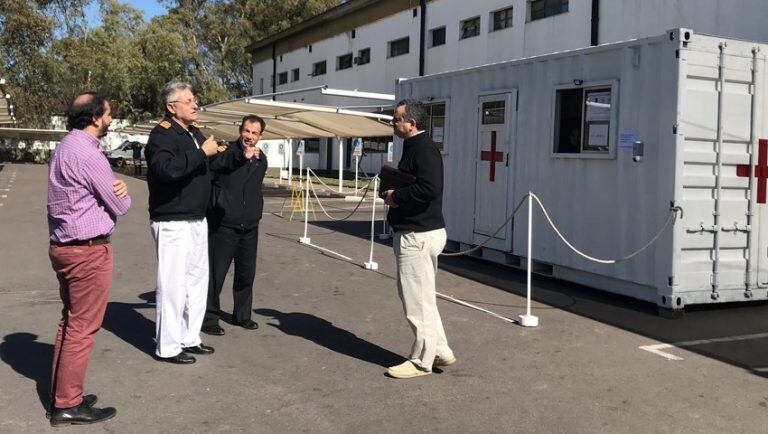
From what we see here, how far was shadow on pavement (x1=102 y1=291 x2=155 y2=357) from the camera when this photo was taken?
5.75 metres

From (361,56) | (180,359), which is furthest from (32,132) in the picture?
(180,359)

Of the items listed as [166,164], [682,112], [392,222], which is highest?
[682,112]

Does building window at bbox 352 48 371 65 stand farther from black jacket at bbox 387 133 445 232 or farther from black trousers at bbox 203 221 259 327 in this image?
black jacket at bbox 387 133 445 232

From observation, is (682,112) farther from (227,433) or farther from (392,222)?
(227,433)

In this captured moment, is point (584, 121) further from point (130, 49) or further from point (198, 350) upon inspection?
point (130, 49)

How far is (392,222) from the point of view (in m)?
5.00

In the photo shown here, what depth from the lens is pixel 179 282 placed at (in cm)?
506

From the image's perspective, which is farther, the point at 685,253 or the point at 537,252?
the point at 537,252

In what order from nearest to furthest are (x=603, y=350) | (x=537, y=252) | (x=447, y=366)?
1. (x=447, y=366)
2. (x=603, y=350)
3. (x=537, y=252)

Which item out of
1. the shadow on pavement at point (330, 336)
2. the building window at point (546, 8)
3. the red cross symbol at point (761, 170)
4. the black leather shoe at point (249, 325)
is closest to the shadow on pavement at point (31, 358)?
the black leather shoe at point (249, 325)

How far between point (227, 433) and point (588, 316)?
4472mm

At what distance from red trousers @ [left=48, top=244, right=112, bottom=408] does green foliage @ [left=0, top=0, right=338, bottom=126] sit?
157ft

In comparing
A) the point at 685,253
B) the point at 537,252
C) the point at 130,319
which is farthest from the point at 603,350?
the point at 130,319

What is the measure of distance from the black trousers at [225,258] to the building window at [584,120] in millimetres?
4246
